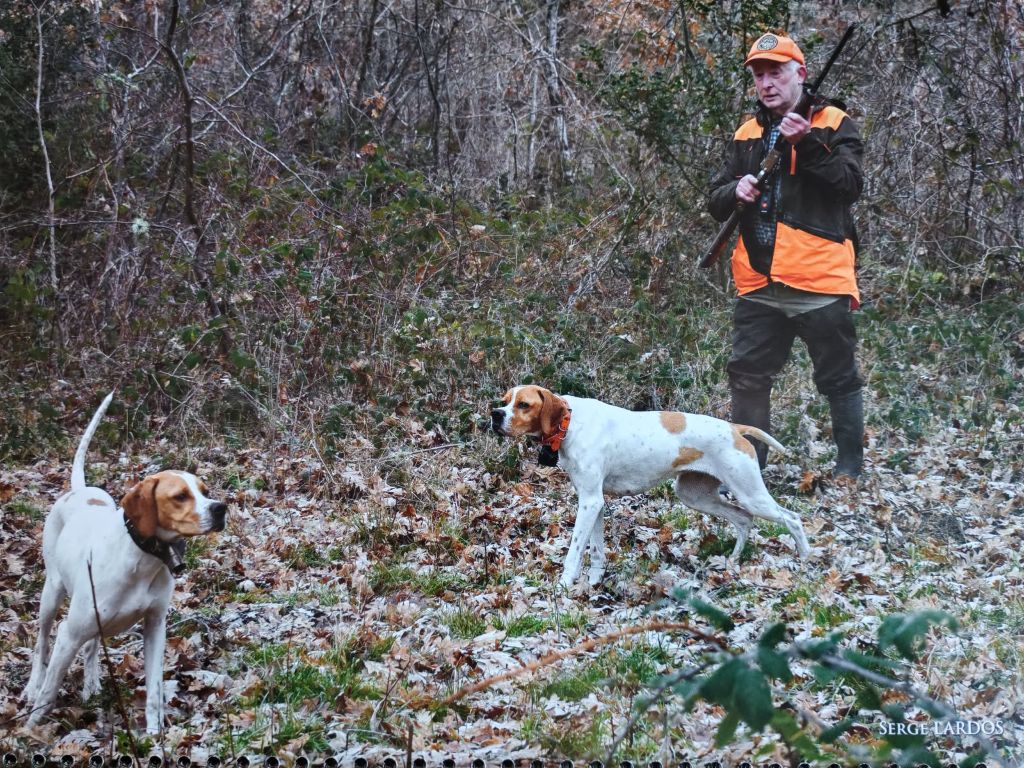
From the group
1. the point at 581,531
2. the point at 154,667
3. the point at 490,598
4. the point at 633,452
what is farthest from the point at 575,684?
the point at 633,452

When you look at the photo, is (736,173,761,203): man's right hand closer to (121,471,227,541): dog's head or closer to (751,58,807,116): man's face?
(751,58,807,116): man's face

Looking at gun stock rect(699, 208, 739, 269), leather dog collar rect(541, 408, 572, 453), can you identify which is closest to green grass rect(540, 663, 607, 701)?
leather dog collar rect(541, 408, 572, 453)

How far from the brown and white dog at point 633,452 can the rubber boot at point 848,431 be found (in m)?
1.29

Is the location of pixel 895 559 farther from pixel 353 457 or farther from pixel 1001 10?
pixel 1001 10

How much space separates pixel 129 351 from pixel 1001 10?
858 cm

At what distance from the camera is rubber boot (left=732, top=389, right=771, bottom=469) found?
21.3 ft

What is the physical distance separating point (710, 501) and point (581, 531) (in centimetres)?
90

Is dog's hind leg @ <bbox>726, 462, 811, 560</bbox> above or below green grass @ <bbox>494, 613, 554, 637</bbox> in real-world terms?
above

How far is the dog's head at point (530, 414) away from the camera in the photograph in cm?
510

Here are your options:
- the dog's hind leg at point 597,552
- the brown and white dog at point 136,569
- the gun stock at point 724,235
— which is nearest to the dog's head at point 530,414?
the dog's hind leg at point 597,552

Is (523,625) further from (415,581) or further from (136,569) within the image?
(136,569)

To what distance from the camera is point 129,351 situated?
8180 millimetres

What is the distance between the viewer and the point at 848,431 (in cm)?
646

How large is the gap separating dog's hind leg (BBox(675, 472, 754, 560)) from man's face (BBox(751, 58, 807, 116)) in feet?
7.52
